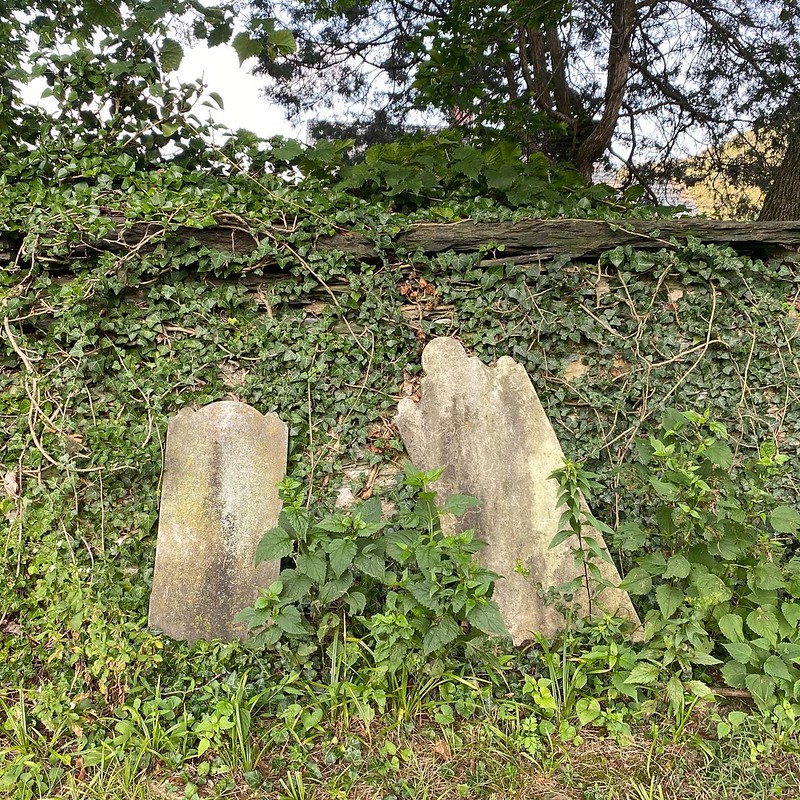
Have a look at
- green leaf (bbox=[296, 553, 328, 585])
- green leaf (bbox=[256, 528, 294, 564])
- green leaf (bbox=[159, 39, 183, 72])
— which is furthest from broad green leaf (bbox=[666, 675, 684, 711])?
green leaf (bbox=[159, 39, 183, 72])

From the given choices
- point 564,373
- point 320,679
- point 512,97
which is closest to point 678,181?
point 512,97

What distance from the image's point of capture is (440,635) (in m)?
2.32

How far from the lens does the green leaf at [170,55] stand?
3225mm

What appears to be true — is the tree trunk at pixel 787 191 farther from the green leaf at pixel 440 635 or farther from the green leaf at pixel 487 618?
the green leaf at pixel 440 635

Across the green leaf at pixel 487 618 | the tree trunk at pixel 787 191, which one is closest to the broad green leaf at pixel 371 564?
the green leaf at pixel 487 618

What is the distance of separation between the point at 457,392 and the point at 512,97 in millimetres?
3798

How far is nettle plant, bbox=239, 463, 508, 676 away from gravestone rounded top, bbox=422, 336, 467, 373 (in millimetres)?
672

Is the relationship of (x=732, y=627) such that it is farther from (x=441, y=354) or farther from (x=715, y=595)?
(x=441, y=354)

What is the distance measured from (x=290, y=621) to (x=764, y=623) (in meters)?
1.93

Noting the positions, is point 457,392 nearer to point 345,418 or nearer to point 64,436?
point 345,418

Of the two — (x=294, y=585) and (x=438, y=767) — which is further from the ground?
(x=294, y=585)

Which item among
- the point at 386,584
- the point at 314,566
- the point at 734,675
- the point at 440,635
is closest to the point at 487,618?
the point at 440,635

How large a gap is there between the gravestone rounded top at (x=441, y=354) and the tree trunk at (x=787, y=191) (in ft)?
8.96

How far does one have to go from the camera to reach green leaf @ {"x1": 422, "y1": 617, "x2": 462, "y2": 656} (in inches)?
90.9
